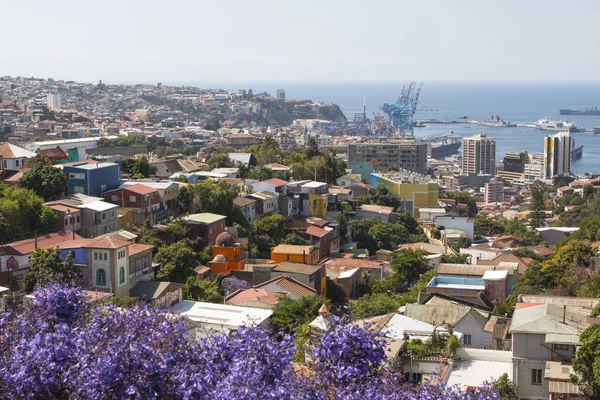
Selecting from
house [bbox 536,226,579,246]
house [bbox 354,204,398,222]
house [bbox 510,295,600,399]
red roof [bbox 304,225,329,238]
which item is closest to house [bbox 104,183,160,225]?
red roof [bbox 304,225,329,238]

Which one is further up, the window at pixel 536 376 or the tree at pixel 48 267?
the tree at pixel 48 267

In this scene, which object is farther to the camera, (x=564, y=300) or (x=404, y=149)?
(x=404, y=149)

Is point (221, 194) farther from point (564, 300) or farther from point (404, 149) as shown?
point (404, 149)

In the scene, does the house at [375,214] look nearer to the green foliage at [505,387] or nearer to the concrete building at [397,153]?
the green foliage at [505,387]

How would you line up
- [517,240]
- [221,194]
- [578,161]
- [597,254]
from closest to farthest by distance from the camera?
1. [597,254]
2. [221,194]
3. [517,240]
4. [578,161]

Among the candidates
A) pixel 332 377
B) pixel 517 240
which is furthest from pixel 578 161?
pixel 332 377

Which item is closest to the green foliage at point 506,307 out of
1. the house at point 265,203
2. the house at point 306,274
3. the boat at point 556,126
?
the house at point 306,274
